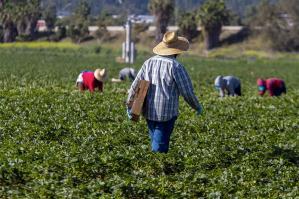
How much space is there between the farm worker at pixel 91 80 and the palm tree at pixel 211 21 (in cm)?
6839

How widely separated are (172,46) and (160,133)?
45.2 inches

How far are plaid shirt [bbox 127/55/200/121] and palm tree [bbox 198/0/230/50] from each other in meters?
78.3

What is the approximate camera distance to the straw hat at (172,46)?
33.2 ft

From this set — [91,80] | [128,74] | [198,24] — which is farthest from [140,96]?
[198,24]

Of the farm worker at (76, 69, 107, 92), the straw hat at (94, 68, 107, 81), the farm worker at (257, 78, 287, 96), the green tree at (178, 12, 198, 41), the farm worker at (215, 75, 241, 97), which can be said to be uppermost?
the straw hat at (94, 68, 107, 81)

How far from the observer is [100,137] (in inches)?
453

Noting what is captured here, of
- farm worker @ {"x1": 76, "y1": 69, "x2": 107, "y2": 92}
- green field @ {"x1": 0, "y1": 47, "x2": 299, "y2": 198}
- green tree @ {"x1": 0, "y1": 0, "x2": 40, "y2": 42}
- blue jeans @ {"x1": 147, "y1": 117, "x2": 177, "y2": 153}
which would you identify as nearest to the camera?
green field @ {"x1": 0, "y1": 47, "x2": 299, "y2": 198}

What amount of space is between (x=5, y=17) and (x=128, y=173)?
7544 centimetres

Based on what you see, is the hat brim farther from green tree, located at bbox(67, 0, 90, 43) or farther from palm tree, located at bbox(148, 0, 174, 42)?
palm tree, located at bbox(148, 0, 174, 42)

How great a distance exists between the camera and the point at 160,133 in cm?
1004

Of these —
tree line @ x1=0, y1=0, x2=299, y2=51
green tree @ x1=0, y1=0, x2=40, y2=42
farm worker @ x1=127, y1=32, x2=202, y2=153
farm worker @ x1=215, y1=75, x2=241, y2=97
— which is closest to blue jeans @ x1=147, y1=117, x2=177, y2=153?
farm worker @ x1=127, y1=32, x2=202, y2=153

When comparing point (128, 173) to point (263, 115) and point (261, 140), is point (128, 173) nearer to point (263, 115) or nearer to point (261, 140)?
point (261, 140)

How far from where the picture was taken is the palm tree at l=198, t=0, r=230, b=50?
89.5 metres

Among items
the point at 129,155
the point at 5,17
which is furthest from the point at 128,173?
the point at 5,17
